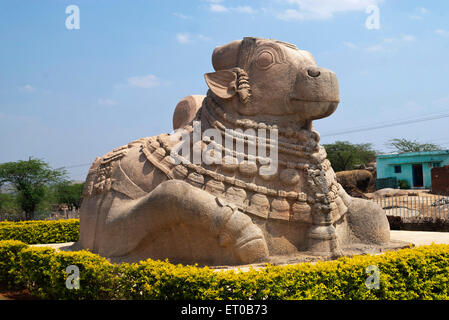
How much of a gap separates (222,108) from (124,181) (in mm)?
1615

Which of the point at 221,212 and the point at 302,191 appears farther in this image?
the point at 302,191

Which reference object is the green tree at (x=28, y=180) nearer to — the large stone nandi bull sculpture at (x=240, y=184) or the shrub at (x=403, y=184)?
the large stone nandi bull sculpture at (x=240, y=184)

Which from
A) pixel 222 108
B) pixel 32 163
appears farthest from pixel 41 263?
pixel 32 163

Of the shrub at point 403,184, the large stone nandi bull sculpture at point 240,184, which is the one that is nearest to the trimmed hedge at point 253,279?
the large stone nandi bull sculpture at point 240,184

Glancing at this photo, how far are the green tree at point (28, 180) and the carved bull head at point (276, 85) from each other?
59.8ft

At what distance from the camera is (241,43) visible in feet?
19.2

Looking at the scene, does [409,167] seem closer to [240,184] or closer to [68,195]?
[68,195]

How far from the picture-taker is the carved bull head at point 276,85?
5.59 meters

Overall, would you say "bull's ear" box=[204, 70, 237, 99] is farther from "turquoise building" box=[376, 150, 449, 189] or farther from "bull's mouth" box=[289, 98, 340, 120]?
"turquoise building" box=[376, 150, 449, 189]

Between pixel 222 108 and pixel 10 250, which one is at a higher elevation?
pixel 222 108

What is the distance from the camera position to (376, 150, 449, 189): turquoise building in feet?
99.8

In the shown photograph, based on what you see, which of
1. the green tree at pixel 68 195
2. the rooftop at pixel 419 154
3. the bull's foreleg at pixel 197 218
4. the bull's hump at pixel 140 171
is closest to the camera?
the bull's foreleg at pixel 197 218
